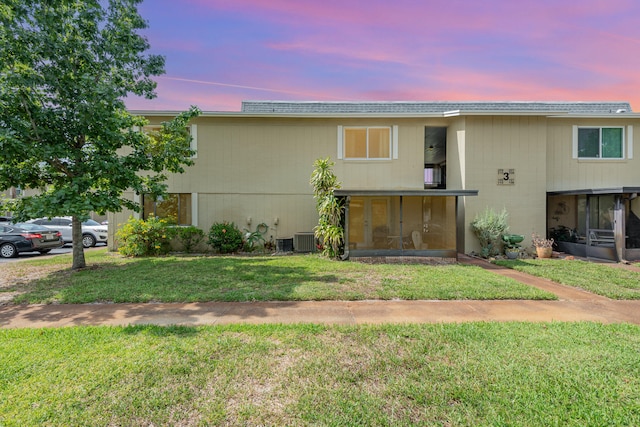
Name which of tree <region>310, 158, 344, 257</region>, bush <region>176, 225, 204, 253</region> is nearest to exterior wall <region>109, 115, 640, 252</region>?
bush <region>176, 225, 204, 253</region>

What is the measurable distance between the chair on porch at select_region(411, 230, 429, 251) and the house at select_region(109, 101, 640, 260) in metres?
0.03

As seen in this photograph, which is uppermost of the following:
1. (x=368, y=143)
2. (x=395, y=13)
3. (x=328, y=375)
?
(x=395, y=13)

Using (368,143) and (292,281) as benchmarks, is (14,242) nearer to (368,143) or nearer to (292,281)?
(292,281)

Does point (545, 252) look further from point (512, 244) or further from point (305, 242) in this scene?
point (305, 242)

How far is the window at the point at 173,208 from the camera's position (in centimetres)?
1135

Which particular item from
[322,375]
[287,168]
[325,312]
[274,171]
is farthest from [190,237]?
[322,375]

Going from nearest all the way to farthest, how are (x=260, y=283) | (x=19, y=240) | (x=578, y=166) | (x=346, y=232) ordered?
(x=260, y=283), (x=346, y=232), (x=578, y=166), (x=19, y=240)

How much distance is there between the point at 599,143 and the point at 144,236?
691 inches

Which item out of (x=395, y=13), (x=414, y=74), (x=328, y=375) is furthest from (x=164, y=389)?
(x=414, y=74)

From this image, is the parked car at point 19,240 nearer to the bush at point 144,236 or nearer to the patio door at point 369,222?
the bush at point 144,236

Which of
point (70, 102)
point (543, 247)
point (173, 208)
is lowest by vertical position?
point (543, 247)

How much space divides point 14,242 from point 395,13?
16.1 meters

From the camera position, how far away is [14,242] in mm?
11141

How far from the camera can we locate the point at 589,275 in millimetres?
6984
